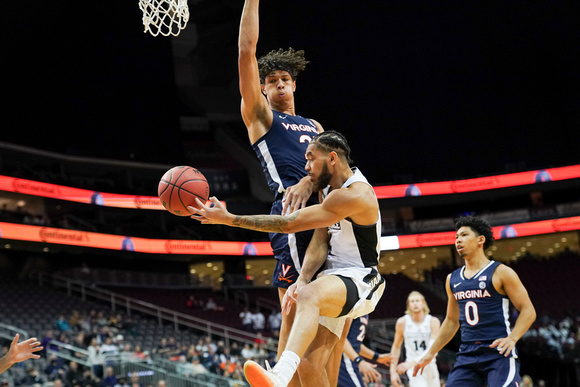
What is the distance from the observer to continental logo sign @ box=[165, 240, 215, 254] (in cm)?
2906

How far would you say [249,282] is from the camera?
31969 millimetres


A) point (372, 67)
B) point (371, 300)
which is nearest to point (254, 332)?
point (372, 67)

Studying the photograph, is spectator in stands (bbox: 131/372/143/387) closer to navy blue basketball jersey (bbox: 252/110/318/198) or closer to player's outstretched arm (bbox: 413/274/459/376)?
player's outstretched arm (bbox: 413/274/459/376)

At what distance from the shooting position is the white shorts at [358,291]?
4426 millimetres

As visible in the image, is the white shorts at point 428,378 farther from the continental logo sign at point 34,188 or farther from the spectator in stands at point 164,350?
the continental logo sign at point 34,188

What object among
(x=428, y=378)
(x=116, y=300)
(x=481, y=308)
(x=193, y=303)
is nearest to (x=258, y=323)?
(x=193, y=303)

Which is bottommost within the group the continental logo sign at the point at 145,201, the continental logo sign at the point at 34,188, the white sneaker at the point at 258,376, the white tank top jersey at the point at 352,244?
the white sneaker at the point at 258,376

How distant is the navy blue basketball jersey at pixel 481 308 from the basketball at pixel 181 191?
3025 mm

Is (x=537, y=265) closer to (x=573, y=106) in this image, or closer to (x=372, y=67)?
(x=573, y=106)

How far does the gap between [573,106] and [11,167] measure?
92.6 ft

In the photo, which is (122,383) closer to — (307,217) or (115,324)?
(115,324)

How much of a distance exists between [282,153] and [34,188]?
72.4ft

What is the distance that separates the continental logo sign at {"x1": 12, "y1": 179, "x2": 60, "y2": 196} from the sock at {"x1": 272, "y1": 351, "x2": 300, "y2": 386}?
22.5m

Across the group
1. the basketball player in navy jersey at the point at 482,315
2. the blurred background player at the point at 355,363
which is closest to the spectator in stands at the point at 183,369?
the blurred background player at the point at 355,363
